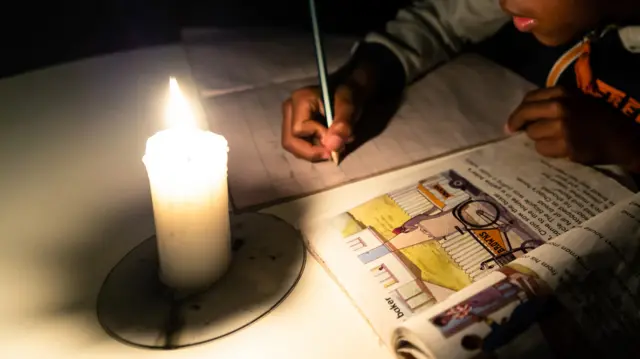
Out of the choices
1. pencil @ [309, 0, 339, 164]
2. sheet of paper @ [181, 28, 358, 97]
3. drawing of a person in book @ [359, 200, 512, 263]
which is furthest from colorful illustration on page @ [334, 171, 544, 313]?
sheet of paper @ [181, 28, 358, 97]

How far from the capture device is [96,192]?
56 cm

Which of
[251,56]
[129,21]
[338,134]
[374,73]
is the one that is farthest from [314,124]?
[129,21]

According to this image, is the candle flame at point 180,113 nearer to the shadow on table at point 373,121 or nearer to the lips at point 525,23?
the shadow on table at point 373,121

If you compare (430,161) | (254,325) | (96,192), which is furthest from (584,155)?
(96,192)

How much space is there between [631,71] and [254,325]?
587mm

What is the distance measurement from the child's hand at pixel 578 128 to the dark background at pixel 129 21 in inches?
21.0

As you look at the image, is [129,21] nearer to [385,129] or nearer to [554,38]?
[385,129]

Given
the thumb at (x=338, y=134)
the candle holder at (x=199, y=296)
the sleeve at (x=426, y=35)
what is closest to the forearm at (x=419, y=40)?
the sleeve at (x=426, y=35)

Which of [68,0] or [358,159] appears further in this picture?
[68,0]

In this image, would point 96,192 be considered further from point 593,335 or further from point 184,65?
point 593,335

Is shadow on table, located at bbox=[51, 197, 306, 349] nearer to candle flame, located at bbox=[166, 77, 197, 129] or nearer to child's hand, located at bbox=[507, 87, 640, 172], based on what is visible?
candle flame, located at bbox=[166, 77, 197, 129]

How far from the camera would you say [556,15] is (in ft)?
1.99

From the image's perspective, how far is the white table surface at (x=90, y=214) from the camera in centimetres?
41

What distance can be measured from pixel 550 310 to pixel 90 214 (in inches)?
16.0
